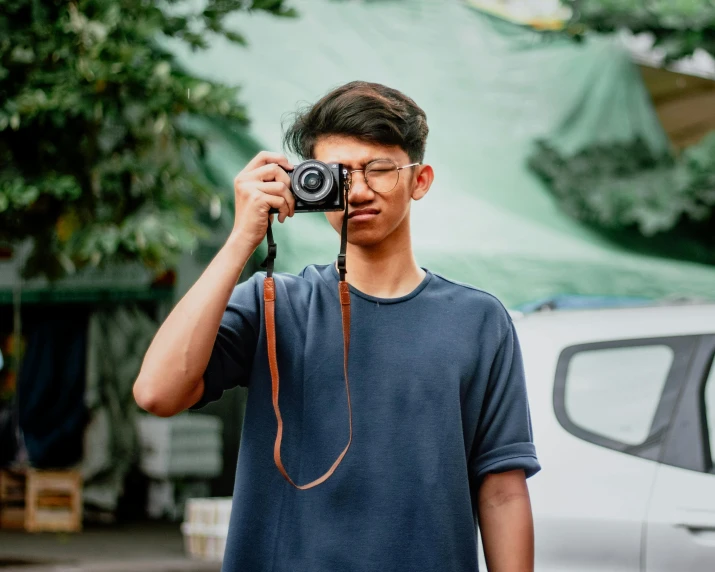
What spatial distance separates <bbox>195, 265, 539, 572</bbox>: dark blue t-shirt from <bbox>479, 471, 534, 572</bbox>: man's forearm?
0.04m

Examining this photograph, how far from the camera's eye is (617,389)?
3.91 metres

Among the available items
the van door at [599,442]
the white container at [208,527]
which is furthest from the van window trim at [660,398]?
the white container at [208,527]

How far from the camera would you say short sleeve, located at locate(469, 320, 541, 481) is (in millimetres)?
2273

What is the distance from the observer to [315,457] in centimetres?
214

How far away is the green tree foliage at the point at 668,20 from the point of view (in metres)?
8.50

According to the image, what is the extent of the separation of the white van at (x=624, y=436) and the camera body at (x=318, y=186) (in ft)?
5.89

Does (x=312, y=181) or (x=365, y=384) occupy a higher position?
(x=312, y=181)

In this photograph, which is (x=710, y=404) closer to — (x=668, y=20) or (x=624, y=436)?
(x=624, y=436)

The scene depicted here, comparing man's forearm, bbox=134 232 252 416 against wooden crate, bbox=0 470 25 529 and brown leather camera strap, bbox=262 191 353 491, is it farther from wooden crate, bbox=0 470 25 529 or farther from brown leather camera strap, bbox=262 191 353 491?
wooden crate, bbox=0 470 25 529

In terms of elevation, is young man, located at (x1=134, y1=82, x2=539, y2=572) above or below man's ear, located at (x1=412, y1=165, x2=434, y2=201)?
below

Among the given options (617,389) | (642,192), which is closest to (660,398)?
(617,389)

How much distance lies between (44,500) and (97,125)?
451cm

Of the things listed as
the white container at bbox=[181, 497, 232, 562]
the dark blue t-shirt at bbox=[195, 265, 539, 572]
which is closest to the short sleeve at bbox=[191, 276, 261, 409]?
the dark blue t-shirt at bbox=[195, 265, 539, 572]

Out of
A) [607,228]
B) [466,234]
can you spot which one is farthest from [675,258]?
[466,234]
